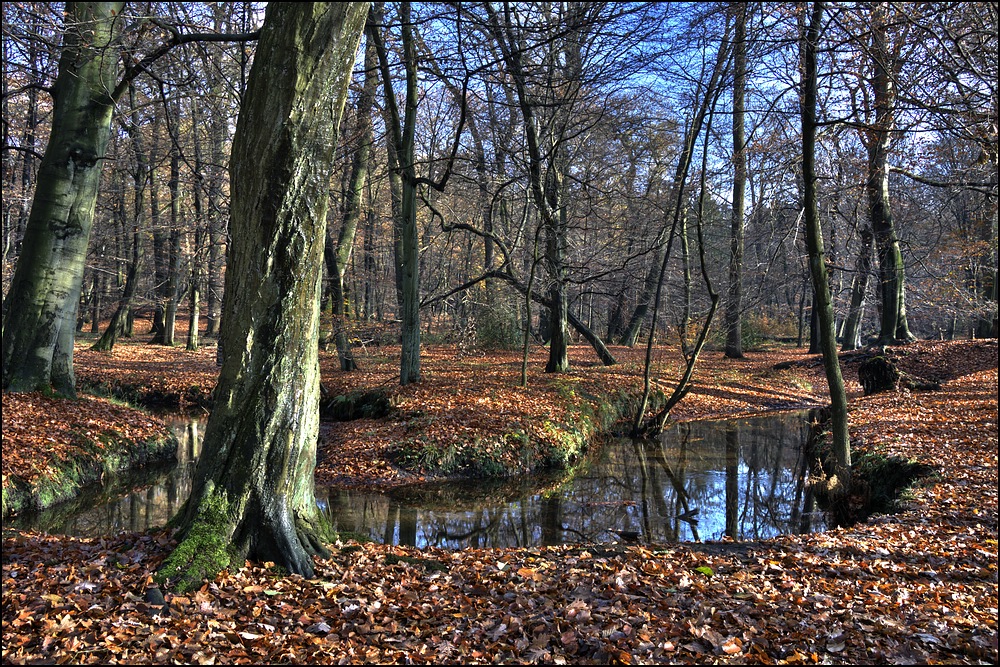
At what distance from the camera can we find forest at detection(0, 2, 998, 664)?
4.05m

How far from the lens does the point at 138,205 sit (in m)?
18.5

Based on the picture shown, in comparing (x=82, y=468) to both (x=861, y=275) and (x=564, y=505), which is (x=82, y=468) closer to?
(x=564, y=505)

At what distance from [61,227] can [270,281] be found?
7.20 meters

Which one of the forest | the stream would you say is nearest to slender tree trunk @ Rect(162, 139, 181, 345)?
the forest

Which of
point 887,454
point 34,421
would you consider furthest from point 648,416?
point 34,421

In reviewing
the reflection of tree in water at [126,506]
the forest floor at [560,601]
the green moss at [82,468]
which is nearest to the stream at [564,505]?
the reflection of tree in water at [126,506]

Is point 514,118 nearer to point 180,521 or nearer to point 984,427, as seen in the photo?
point 984,427

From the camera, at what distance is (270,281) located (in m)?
4.77

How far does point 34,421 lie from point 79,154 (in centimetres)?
408

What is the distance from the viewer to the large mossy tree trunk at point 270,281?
4.74 meters

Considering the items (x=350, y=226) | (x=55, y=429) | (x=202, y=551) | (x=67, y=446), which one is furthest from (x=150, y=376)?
(x=202, y=551)

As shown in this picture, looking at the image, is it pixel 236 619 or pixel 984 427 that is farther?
pixel 984 427

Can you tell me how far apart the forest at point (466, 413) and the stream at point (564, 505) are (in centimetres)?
9

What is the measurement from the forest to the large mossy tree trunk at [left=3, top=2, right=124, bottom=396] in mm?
45
